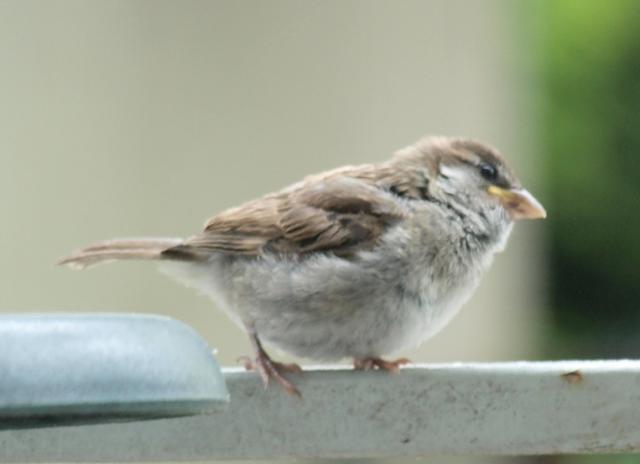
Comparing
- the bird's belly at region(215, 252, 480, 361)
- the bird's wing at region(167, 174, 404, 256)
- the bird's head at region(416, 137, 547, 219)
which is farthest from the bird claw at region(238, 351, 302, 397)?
the bird's head at region(416, 137, 547, 219)

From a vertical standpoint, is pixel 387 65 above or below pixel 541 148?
above

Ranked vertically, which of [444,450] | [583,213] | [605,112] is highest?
[444,450]

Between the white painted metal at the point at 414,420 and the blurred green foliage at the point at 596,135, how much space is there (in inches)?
164

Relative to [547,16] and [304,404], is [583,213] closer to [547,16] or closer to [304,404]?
[547,16]

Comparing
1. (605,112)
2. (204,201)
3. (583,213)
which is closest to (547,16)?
(605,112)

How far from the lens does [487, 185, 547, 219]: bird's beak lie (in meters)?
3.10

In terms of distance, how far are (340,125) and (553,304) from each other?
1535 millimetres

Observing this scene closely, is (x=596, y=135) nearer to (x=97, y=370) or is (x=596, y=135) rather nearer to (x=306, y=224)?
(x=306, y=224)

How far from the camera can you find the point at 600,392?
1.77m

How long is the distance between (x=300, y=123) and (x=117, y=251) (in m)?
2.55

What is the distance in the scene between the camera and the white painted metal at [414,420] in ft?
5.70

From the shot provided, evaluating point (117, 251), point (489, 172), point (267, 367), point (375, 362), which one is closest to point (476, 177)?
point (489, 172)

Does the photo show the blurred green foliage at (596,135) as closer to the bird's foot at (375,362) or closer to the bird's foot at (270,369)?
the bird's foot at (375,362)

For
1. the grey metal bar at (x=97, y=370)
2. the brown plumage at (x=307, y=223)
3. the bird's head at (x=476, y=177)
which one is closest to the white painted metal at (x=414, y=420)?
the grey metal bar at (x=97, y=370)
